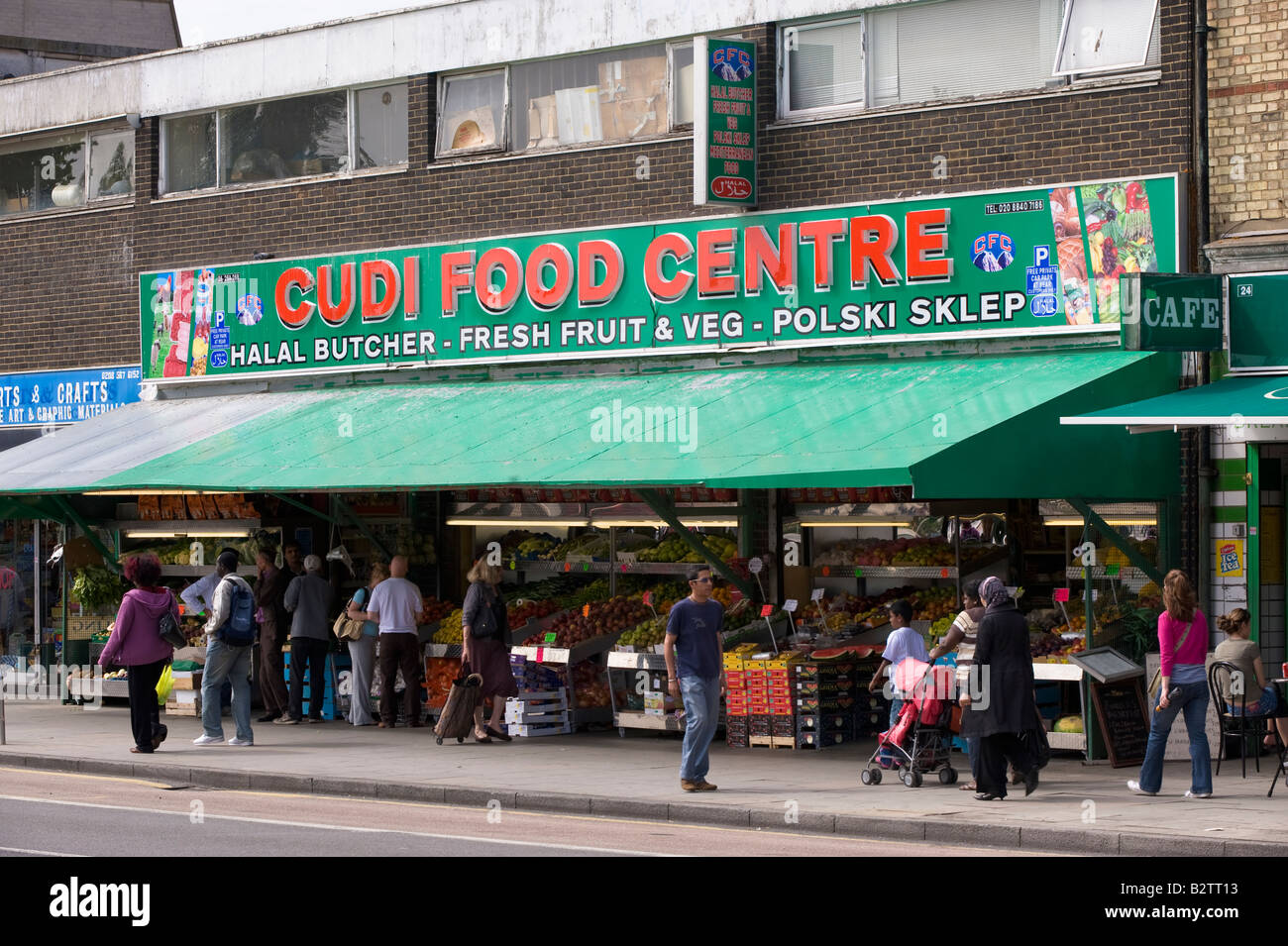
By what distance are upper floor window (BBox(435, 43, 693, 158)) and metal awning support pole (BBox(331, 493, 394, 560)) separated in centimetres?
419

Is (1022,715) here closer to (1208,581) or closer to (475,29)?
(1208,581)

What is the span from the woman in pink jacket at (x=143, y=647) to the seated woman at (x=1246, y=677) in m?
9.48

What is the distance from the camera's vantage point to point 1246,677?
595 inches

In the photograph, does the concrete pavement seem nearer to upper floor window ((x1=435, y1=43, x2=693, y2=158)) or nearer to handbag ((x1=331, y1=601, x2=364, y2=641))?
handbag ((x1=331, y1=601, x2=364, y2=641))

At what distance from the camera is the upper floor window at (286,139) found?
882 inches

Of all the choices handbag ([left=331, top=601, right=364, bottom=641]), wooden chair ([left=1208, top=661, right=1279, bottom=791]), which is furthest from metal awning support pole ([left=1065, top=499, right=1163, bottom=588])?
handbag ([left=331, top=601, right=364, bottom=641])

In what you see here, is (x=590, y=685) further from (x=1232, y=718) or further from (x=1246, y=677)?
(x=1246, y=677)

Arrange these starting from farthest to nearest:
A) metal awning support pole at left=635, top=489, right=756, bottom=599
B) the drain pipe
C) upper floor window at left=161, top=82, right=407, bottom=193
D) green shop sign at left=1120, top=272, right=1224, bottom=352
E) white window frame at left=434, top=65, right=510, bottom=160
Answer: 1. upper floor window at left=161, top=82, right=407, bottom=193
2. white window frame at left=434, top=65, right=510, bottom=160
3. metal awning support pole at left=635, top=489, right=756, bottom=599
4. the drain pipe
5. green shop sign at left=1120, top=272, right=1224, bottom=352

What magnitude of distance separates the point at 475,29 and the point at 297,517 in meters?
6.08

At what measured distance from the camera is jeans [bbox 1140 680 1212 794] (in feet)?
45.0

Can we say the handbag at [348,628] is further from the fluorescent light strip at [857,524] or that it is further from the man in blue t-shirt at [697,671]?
the man in blue t-shirt at [697,671]

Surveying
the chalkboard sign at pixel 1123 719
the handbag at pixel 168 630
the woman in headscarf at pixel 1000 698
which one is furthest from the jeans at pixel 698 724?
the handbag at pixel 168 630

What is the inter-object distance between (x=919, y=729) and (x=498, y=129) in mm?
9364
